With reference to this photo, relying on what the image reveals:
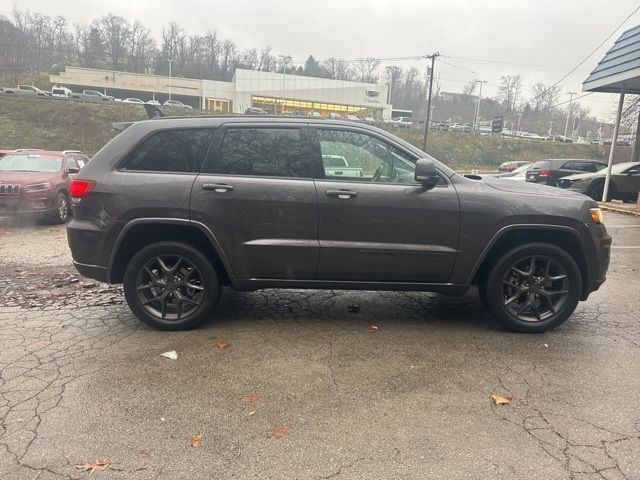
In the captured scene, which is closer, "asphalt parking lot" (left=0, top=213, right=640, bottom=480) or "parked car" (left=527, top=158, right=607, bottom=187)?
"asphalt parking lot" (left=0, top=213, right=640, bottom=480)

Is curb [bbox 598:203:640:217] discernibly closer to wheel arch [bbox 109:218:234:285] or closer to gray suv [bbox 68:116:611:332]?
gray suv [bbox 68:116:611:332]

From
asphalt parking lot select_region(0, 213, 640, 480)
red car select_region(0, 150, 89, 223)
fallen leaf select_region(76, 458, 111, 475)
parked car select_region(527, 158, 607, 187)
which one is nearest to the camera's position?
fallen leaf select_region(76, 458, 111, 475)

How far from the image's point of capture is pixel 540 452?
102 inches

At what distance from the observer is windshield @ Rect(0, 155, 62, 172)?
33.6 ft

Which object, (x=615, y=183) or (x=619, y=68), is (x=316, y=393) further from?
(x=615, y=183)

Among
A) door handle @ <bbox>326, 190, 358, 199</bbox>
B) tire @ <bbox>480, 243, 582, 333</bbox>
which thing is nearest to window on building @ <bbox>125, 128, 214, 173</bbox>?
door handle @ <bbox>326, 190, 358, 199</bbox>

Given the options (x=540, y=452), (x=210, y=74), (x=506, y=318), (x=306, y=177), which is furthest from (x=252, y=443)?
(x=210, y=74)

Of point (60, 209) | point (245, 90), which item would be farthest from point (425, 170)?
point (245, 90)

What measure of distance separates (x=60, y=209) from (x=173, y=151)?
713 cm

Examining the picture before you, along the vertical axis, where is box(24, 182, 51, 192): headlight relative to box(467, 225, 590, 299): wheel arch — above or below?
below

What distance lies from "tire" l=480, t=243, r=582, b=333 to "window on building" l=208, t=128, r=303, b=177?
2.06 m

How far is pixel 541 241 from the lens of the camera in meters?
4.30

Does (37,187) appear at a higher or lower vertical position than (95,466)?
higher

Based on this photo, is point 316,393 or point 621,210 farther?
point 621,210
